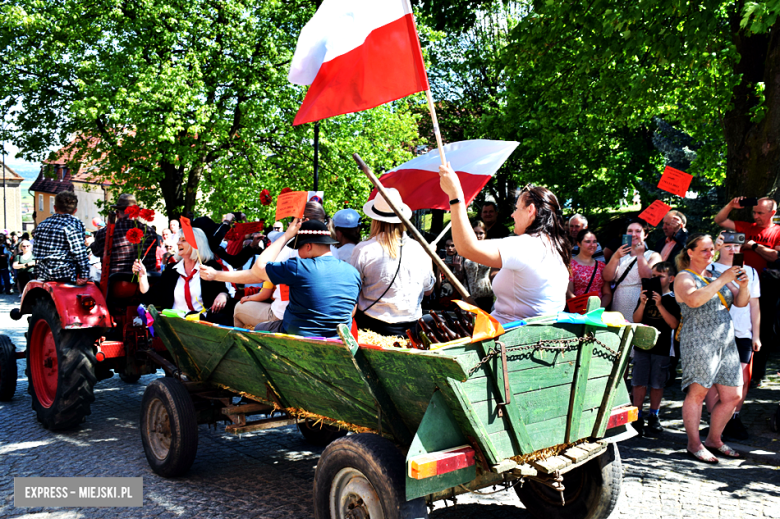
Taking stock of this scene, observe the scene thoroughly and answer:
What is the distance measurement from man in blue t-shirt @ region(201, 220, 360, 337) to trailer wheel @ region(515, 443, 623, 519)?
162cm

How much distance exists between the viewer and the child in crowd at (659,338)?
608 cm

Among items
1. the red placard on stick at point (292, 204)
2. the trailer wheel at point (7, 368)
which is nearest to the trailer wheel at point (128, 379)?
the trailer wheel at point (7, 368)

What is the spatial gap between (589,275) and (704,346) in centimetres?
155

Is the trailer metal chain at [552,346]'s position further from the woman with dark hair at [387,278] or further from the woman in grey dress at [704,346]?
the woman in grey dress at [704,346]

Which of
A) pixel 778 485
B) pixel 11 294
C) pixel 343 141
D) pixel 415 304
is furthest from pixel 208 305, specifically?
pixel 11 294

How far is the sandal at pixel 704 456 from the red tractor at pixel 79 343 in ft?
14.4

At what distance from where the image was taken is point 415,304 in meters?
4.57

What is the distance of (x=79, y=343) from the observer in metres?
5.78

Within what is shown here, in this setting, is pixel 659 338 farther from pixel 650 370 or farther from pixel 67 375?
pixel 67 375

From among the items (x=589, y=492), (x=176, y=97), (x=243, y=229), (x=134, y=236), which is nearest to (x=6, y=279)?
(x=176, y=97)

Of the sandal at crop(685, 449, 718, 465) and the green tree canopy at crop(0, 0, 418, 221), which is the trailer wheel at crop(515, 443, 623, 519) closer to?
the sandal at crop(685, 449, 718, 465)

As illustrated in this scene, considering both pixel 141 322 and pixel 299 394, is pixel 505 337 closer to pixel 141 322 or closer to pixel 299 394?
pixel 299 394

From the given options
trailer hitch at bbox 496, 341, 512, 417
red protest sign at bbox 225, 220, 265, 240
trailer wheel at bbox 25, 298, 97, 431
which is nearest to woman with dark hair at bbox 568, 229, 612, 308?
red protest sign at bbox 225, 220, 265, 240

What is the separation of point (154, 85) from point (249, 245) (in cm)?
1167
